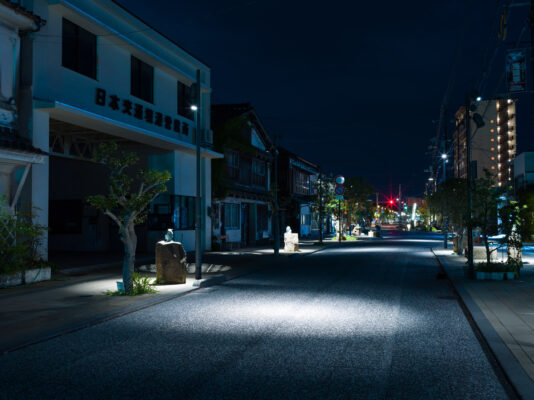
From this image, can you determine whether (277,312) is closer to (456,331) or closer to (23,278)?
(456,331)

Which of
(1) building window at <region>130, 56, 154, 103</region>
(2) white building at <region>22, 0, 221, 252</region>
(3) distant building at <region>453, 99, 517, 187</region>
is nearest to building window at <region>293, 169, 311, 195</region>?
(2) white building at <region>22, 0, 221, 252</region>

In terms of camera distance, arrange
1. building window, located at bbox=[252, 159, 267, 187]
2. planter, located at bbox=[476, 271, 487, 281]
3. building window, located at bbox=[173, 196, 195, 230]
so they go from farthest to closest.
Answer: building window, located at bbox=[252, 159, 267, 187] < building window, located at bbox=[173, 196, 195, 230] < planter, located at bbox=[476, 271, 487, 281]

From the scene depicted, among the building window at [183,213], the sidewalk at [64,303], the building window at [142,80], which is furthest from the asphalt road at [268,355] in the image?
the building window at [183,213]

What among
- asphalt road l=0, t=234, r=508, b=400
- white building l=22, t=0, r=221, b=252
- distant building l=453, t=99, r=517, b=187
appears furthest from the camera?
distant building l=453, t=99, r=517, b=187

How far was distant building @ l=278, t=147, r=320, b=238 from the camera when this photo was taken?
2200 inches

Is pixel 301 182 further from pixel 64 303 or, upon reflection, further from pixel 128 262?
pixel 64 303

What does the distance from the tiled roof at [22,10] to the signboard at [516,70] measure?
1556 cm

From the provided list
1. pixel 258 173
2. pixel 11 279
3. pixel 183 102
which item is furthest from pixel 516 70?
pixel 258 173

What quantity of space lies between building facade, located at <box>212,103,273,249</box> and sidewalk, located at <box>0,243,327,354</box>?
16.1 m

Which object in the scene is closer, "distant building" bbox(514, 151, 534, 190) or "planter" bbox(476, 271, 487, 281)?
"planter" bbox(476, 271, 487, 281)

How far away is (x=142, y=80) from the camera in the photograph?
1003 inches

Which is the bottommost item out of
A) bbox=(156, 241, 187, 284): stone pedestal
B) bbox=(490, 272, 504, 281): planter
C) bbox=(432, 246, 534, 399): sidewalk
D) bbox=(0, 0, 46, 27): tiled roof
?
bbox=(432, 246, 534, 399): sidewalk

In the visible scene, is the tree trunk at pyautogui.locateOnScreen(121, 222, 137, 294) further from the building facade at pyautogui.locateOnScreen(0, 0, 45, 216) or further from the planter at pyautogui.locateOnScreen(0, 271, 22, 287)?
the building facade at pyautogui.locateOnScreen(0, 0, 45, 216)

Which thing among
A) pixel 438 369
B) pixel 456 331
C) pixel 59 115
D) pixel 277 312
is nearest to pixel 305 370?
pixel 438 369
